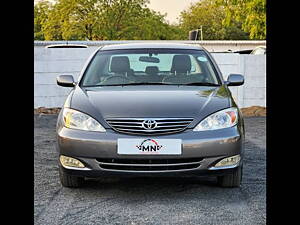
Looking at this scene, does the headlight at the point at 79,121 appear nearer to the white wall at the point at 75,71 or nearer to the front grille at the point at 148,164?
the front grille at the point at 148,164

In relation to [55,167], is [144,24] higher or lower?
higher

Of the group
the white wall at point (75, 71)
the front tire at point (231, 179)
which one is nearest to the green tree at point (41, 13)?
the white wall at point (75, 71)

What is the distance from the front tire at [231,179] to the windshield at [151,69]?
1138 millimetres

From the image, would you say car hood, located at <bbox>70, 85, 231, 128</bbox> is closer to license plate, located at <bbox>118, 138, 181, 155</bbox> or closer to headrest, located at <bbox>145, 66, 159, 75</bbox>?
license plate, located at <bbox>118, 138, 181, 155</bbox>

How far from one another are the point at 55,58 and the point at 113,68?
7.59 meters

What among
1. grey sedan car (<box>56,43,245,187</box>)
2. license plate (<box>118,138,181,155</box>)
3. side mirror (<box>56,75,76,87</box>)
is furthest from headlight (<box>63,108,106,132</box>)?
side mirror (<box>56,75,76,87</box>)

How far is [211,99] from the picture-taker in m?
5.39

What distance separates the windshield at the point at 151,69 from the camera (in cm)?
613

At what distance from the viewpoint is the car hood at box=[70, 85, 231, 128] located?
→ 506cm

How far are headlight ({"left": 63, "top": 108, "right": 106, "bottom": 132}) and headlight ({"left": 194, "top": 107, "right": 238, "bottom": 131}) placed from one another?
2.96 ft
